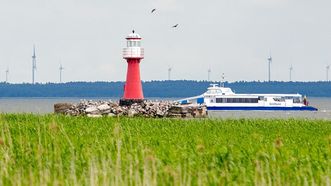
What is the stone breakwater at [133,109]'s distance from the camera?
67.2 metres

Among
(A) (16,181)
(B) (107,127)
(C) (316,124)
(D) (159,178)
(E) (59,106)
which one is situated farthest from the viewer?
(E) (59,106)

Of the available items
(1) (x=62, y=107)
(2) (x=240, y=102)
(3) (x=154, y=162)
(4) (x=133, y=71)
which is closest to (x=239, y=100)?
(2) (x=240, y=102)

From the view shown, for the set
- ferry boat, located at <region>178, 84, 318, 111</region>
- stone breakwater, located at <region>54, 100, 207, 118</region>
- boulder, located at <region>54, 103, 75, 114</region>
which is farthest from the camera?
ferry boat, located at <region>178, 84, 318, 111</region>

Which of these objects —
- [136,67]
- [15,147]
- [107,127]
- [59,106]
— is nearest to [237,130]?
[107,127]

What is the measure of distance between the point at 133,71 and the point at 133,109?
2887 millimetres

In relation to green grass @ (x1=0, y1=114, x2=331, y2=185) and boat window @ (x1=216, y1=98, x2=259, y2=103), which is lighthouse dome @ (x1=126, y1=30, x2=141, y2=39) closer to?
green grass @ (x1=0, y1=114, x2=331, y2=185)

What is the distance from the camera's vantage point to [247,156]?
2134 centimetres

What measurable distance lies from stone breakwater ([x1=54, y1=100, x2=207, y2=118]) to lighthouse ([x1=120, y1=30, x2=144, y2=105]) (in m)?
0.69

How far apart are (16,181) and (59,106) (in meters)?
56.7

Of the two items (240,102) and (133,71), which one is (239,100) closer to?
(240,102)

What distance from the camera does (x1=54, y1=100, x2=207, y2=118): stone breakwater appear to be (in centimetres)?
6719

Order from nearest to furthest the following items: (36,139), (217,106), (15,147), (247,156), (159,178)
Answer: (159,178) < (247,156) < (15,147) < (36,139) < (217,106)

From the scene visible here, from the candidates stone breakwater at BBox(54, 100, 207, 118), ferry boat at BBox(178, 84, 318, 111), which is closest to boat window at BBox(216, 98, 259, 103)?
ferry boat at BBox(178, 84, 318, 111)

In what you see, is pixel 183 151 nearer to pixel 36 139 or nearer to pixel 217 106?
pixel 36 139
